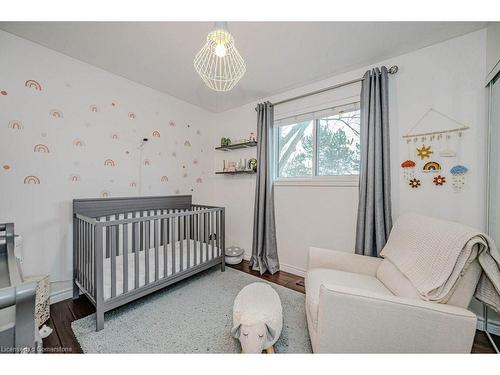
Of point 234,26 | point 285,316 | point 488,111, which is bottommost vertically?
point 285,316

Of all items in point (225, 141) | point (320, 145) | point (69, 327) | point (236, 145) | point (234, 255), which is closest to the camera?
point (69, 327)

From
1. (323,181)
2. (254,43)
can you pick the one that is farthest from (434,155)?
(254,43)

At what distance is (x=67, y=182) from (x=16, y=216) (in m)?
0.42

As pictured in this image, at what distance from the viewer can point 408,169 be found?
1808 millimetres

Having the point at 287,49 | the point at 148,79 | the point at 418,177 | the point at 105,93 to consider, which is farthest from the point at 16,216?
the point at 418,177

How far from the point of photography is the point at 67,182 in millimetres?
1876

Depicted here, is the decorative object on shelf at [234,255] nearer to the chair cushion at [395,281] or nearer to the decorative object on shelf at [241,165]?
the decorative object on shelf at [241,165]

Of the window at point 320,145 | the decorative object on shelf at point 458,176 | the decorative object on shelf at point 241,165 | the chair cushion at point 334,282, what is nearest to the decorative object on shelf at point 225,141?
the decorative object on shelf at point 241,165

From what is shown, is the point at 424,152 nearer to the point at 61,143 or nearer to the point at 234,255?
the point at 234,255

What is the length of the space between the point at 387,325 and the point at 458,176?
4.54 ft

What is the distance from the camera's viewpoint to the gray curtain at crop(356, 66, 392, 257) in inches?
71.1

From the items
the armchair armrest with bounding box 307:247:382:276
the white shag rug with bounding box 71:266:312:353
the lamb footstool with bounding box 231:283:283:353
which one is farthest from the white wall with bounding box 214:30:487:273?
the lamb footstool with bounding box 231:283:283:353

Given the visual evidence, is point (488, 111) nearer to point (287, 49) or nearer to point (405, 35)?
point (405, 35)

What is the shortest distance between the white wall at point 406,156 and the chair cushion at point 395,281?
564 mm
